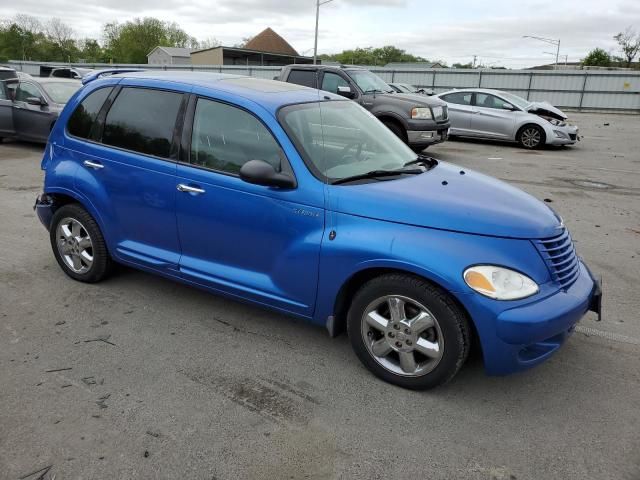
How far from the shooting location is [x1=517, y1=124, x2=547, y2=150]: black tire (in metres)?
14.3

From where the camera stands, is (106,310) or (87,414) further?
(106,310)

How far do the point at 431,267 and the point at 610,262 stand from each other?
3.58 metres

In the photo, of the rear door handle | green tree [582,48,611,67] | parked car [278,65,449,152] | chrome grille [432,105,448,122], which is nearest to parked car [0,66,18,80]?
parked car [278,65,449,152]

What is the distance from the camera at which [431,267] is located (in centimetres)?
295

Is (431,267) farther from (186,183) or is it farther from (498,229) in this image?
(186,183)

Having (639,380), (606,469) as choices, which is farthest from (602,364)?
(606,469)

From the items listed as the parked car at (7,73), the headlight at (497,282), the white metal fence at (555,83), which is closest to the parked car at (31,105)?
the parked car at (7,73)

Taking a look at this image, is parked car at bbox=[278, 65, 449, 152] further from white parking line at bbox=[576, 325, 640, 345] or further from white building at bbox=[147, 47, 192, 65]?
white building at bbox=[147, 47, 192, 65]

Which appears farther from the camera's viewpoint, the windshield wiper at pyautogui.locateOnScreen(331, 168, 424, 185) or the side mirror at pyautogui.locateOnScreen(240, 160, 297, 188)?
the windshield wiper at pyautogui.locateOnScreen(331, 168, 424, 185)

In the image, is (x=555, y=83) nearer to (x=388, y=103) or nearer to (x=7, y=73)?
(x=388, y=103)

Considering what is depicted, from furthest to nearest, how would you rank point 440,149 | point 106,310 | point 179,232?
1. point 440,149
2. point 106,310
3. point 179,232

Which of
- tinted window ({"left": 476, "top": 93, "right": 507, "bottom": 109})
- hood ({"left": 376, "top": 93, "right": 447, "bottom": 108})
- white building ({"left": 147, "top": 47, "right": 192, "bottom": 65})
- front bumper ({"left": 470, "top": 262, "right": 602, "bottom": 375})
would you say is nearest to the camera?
front bumper ({"left": 470, "top": 262, "right": 602, "bottom": 375})

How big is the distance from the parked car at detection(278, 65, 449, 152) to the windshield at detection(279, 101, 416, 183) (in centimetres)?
701

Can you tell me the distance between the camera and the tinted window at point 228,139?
3613mm
